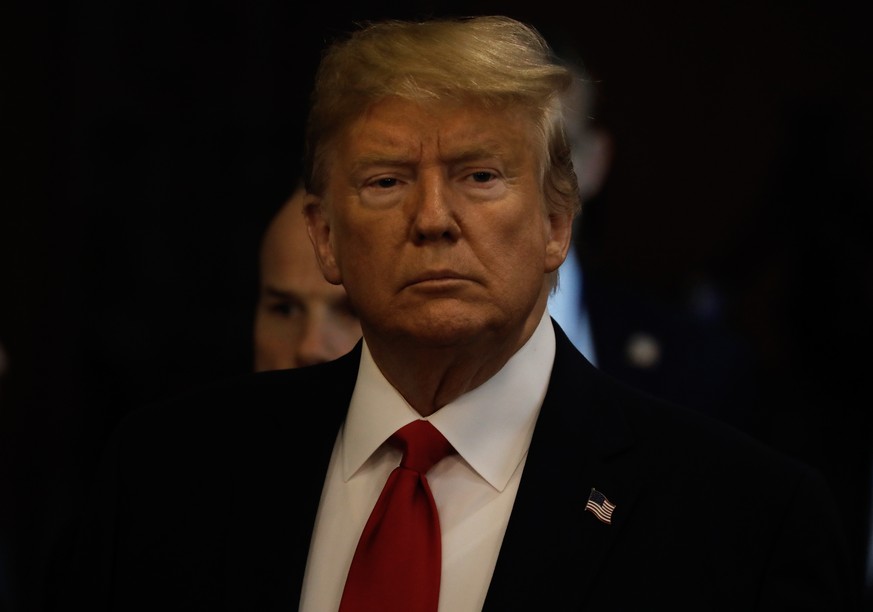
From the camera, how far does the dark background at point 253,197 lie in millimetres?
2596

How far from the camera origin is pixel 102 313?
2.83 meters

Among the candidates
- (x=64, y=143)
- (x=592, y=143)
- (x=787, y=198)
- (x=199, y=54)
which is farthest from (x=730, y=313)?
(x=64, y=143)

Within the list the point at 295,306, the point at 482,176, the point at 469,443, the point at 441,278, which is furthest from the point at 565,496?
the point at 295,306

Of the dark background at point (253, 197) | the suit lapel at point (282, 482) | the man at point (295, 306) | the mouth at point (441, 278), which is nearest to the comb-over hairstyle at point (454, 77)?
the mouth at point (441, 278)

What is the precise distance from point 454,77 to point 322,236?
16.1 inches

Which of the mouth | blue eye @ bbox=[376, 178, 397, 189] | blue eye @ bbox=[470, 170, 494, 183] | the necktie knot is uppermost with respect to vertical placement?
blue eye @ bbox=[470, 170, 494, 183]

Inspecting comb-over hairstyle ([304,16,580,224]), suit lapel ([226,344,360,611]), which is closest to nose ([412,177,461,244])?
comb-over hairstyle ([304,16,580,224])

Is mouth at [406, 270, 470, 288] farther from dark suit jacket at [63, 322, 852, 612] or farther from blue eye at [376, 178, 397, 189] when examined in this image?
dark suit jacket at [63, 322, 852, 612]

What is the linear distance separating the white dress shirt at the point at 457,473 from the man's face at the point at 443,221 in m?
0.12

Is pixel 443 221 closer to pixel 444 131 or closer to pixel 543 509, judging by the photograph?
pixel 444 131

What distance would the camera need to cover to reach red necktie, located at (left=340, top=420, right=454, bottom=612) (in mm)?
1893

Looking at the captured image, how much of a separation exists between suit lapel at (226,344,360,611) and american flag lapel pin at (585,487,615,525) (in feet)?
1.54

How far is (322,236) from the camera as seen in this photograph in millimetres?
2141

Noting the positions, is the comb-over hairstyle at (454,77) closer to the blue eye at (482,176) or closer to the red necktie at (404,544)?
the blue eye at (482,176)
